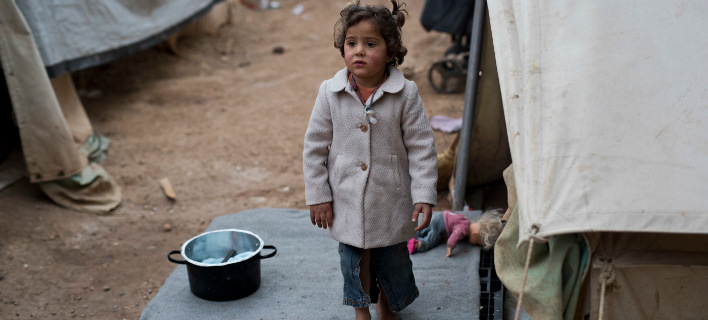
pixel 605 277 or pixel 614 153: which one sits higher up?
pixel 614 153

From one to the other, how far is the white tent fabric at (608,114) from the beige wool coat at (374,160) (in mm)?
391

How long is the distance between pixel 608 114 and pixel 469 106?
5.66ft

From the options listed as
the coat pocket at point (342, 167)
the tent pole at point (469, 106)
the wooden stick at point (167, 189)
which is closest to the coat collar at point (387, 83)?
the coat pocket at point (342, 167)

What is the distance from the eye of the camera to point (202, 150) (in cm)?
557

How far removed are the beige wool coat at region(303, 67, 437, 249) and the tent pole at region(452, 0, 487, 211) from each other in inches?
49.0

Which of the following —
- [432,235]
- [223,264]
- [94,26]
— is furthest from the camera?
[94,26]

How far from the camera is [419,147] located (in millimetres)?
2357

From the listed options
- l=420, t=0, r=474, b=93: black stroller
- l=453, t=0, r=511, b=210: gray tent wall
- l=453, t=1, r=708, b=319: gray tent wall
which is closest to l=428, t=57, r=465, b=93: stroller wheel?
l=420, t=0, r=474, b=93: black stroller

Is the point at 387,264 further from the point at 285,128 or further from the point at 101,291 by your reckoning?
the point at 285,128

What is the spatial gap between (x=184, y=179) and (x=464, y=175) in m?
2.39

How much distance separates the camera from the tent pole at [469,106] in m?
3.43

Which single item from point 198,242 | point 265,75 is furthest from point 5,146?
point 265,75

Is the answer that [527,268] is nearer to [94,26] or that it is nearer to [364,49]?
[364,49]

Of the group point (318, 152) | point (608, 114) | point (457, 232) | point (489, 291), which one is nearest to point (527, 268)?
point (608, 114)
